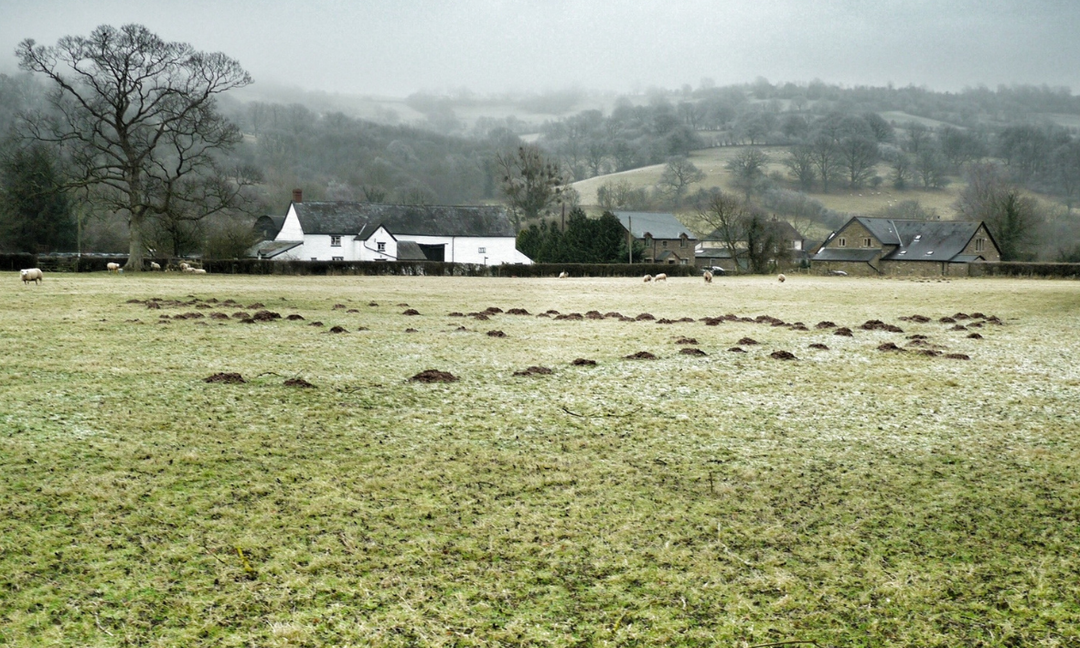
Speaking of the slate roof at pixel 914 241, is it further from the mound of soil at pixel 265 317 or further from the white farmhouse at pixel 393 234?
the mound of soil at pixel 265 317

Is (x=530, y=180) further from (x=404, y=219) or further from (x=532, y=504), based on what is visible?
(x=532, y=504)

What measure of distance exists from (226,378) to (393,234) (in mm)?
91093

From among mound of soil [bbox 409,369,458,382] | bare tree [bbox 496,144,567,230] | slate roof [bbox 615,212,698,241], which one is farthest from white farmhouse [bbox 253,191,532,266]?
mound of soil [bbox 409,369,458,382]

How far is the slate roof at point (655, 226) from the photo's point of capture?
124 metres

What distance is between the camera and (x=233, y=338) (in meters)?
15.8

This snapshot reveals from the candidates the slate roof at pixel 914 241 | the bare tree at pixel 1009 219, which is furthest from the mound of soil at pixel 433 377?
the slate roof at pixel 914 241

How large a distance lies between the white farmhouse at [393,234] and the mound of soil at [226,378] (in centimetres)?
8313

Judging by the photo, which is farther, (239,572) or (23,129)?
(23,129)

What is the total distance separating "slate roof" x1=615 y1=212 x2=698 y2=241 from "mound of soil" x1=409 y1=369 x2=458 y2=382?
11159 centimetres

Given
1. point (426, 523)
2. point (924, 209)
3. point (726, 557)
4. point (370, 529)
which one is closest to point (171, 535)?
point (370, 529)

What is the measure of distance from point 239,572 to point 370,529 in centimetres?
100

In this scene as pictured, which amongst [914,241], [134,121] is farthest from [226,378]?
[914,241]

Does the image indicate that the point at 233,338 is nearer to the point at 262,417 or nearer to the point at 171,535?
the point at 262,417

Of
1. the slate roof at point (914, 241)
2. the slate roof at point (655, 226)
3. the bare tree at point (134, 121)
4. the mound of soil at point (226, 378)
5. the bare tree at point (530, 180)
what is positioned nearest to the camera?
the mound of soil at point (226, 378)
